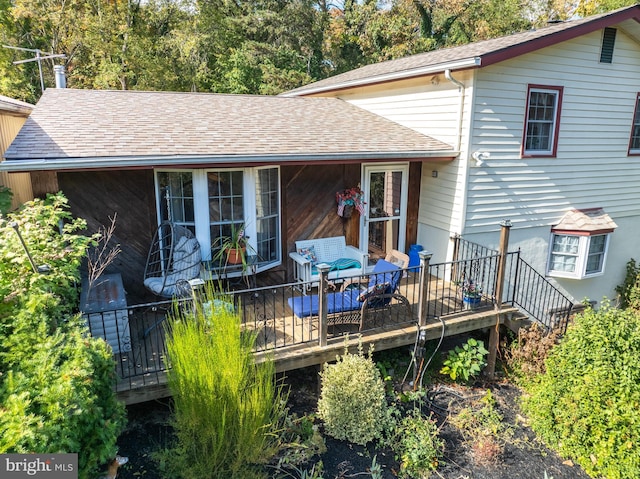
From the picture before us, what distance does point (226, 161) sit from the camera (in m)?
6.28

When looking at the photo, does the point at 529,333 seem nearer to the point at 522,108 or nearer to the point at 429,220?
the point at 429,220

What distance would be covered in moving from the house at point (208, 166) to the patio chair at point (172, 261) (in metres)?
0.18

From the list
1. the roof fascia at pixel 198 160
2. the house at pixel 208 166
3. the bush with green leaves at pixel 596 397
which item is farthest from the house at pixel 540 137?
the bush with green leaves at pixel 596 397

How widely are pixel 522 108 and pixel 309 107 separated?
445 cm

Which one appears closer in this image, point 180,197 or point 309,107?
point 180,197

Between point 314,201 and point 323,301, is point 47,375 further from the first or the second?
point 314,201

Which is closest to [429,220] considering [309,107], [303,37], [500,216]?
[500,216]

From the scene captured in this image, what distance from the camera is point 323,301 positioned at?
18.0 feet

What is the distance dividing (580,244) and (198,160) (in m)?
7.70

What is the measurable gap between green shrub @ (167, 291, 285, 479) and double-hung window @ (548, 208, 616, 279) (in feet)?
24.5

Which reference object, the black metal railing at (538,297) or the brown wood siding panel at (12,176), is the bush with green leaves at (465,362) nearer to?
the black metal railing at (538,297)

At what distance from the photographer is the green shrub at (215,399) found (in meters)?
3.96

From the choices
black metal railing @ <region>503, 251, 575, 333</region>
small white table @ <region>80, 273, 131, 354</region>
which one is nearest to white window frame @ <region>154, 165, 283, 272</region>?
small white table @ <region>80, 273, 131, 354</region>

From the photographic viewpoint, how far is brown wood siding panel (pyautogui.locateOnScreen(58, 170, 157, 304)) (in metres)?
6.39
